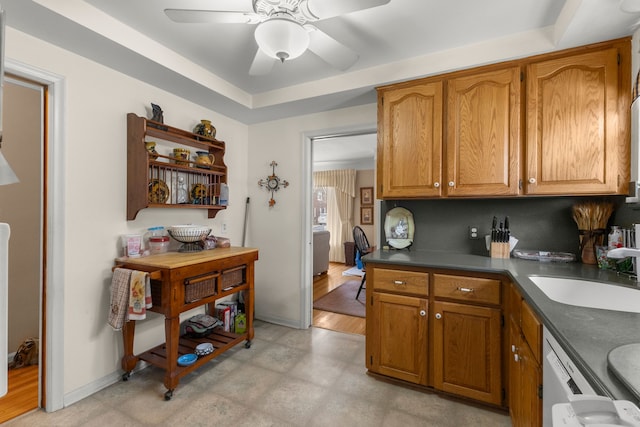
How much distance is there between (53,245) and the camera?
181 cm

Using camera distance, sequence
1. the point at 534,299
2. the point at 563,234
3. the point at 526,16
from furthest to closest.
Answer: the point at 563,234 → the point at 526,16 → the point at 534,299

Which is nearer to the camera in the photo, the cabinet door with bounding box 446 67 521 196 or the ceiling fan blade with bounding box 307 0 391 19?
the ceiling fan blade with bounding box 307 0 391 19

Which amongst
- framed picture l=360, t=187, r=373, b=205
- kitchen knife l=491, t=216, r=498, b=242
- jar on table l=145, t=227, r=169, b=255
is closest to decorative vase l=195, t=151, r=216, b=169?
jar on table l=145, t=227, r=169, b=255

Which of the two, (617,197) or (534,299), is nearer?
(534,299)

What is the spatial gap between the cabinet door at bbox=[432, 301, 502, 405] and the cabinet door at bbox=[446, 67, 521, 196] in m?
0.81

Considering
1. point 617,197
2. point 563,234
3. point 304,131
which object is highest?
point 304,131

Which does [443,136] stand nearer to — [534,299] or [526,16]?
[526,16]

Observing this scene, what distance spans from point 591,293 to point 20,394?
3.43 metres

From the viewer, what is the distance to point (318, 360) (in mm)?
2441

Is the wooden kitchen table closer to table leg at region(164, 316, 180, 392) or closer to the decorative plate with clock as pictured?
table leg at region(164, 316, 180, 392)

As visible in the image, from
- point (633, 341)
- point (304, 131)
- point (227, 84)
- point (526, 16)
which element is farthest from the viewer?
point (304, 131)

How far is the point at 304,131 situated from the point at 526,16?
1939 millimetres

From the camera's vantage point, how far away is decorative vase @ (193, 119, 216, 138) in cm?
266

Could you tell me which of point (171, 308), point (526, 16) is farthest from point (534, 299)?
point (171, 308)
